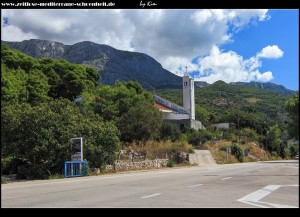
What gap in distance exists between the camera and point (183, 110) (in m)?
80.1

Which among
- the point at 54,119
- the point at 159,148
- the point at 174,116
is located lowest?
the point at 159,148

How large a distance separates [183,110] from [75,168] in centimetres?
5494

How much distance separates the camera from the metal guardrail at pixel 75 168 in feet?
84.3

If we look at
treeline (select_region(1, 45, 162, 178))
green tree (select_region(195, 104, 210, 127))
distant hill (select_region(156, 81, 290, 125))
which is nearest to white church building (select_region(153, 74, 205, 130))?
green tree (select_region(195, 104, 210, 127))

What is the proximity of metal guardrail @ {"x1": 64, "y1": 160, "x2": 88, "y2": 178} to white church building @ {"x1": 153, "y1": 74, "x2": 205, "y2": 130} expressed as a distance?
44.7 m

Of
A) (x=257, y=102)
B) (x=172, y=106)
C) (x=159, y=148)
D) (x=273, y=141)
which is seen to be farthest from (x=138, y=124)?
(x=273, y=141)

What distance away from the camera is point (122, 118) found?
4616cm

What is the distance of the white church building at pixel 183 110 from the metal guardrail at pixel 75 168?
44.7 metres

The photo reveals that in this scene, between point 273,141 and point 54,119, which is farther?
point 54,119

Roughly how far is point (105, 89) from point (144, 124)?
1131cm

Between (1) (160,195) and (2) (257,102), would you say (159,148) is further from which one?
(2) (257,102)

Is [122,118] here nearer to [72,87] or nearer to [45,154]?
[72,87]

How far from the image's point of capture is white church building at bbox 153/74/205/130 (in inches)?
2867
